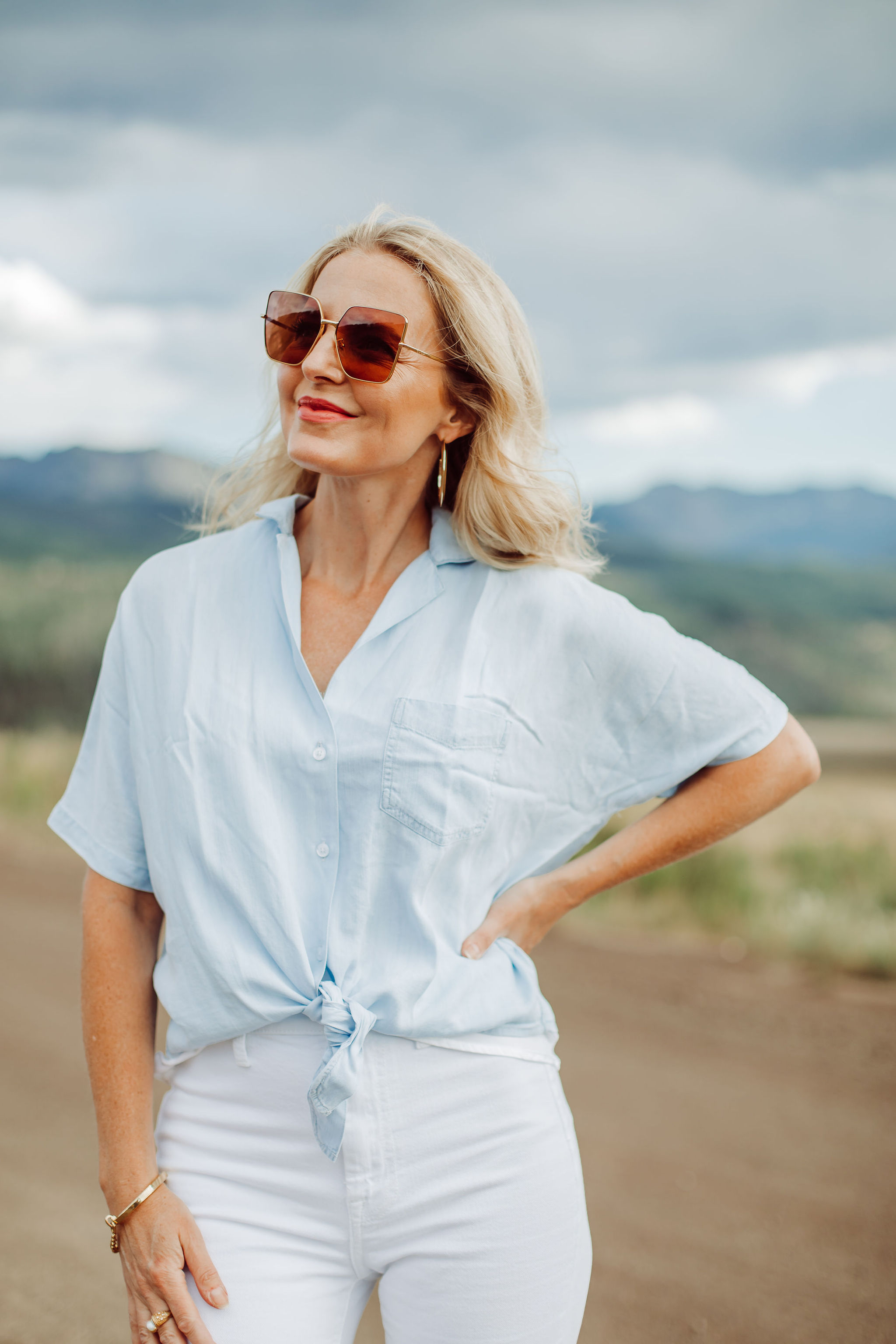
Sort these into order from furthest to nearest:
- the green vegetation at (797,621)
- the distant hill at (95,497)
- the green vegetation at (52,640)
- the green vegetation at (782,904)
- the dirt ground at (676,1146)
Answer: the distant hill at (95,497), the green vegetation at (797,621), the green vegetation at (52,640), the green vegetation at (782,904), the dirt ground at (676,1146)

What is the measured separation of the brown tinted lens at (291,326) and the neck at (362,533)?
19 cm

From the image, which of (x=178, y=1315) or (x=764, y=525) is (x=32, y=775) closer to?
(x=178, y=1315)

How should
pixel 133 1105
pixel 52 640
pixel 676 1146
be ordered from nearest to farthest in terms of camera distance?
pixel 133 1105 < pixel 676 1146 < pixel 52 640

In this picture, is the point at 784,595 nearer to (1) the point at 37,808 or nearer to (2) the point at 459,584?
(1) the point at 37,808

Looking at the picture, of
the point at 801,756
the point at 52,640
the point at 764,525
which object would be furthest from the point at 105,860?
the point at 764,525

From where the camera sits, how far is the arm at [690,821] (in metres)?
1.71

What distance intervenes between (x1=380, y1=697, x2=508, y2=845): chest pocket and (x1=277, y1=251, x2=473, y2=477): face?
373mm

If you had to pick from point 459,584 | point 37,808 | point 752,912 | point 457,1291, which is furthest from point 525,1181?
point 37,808

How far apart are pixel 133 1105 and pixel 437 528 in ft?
3.09

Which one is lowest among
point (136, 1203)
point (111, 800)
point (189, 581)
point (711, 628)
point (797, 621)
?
point (711, 628)

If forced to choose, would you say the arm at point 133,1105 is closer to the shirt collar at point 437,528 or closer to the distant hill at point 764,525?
the shirt collar at point 437,528

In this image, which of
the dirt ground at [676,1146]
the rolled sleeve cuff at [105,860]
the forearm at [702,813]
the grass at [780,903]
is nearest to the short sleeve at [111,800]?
the rolled sleeve cuff at [105,860]

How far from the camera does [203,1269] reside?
1420 mm

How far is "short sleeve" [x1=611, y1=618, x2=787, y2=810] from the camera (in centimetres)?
167
